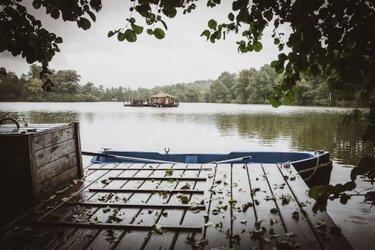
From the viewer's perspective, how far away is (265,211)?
3461mm

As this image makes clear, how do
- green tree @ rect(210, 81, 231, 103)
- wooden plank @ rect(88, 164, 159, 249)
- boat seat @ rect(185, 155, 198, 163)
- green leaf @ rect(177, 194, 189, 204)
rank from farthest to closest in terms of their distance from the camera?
1. green tree @ rect(210, 81, 231, 103)
2. boat seat @ rect(185, 155, 198, 163)
3. green leaf @ rect(177, 194, 189, 204)
4. wooden plank @ rect(88, 164, 159, 249)

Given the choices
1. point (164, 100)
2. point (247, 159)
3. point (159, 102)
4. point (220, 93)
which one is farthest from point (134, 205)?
point (220, 93)

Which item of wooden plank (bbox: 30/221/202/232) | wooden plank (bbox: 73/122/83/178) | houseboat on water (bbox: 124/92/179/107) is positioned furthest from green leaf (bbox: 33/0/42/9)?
houseboat on water (bbox: 124/92/179/107)

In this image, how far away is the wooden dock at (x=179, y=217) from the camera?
2695 mm

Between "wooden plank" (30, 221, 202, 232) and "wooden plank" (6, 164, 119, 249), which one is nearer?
"wooden plank" (6, 164, 119, 249)

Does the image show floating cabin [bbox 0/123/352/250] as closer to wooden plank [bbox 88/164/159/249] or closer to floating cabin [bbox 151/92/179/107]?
wooden plank [bbox 88/164/159/249]

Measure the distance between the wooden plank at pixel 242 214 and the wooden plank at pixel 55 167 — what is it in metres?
2.87

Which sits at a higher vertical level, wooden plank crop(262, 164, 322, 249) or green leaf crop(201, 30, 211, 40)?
green leaf crop(201, 30, 211, 40)

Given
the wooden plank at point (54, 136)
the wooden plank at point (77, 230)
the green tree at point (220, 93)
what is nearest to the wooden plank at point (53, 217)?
the wooden plank at point (77, 230)

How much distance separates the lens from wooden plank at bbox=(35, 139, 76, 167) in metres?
3.83

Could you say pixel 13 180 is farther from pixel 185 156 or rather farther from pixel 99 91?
pixel 99 91

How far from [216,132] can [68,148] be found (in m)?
20.0

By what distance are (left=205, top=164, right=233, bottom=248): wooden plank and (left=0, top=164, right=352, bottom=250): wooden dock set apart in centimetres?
1

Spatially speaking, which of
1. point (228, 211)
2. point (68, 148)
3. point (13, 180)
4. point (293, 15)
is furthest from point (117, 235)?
point (293, 15)
